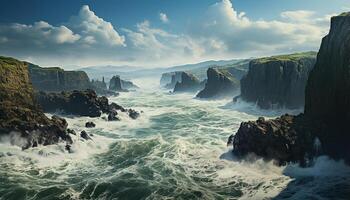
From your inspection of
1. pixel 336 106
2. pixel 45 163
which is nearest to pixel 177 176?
pixel 45 163

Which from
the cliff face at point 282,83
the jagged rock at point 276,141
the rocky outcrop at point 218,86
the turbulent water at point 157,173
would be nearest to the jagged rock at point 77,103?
the turbulent water at point 157,173

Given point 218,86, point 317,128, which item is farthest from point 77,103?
point 218,86

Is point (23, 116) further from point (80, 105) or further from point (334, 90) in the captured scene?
point (334, 90)

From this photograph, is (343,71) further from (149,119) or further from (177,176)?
(149,119)

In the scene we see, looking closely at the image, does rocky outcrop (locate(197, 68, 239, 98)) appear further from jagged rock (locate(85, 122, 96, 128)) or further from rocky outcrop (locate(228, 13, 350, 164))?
rocky outcrop (locate(228, 13, 350, 164))

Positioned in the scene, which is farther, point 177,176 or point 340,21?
point 340,21

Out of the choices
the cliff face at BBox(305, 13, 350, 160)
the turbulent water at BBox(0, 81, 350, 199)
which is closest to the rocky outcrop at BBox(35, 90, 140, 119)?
the turbulent water at BBox(0, 81, 350, 199)
